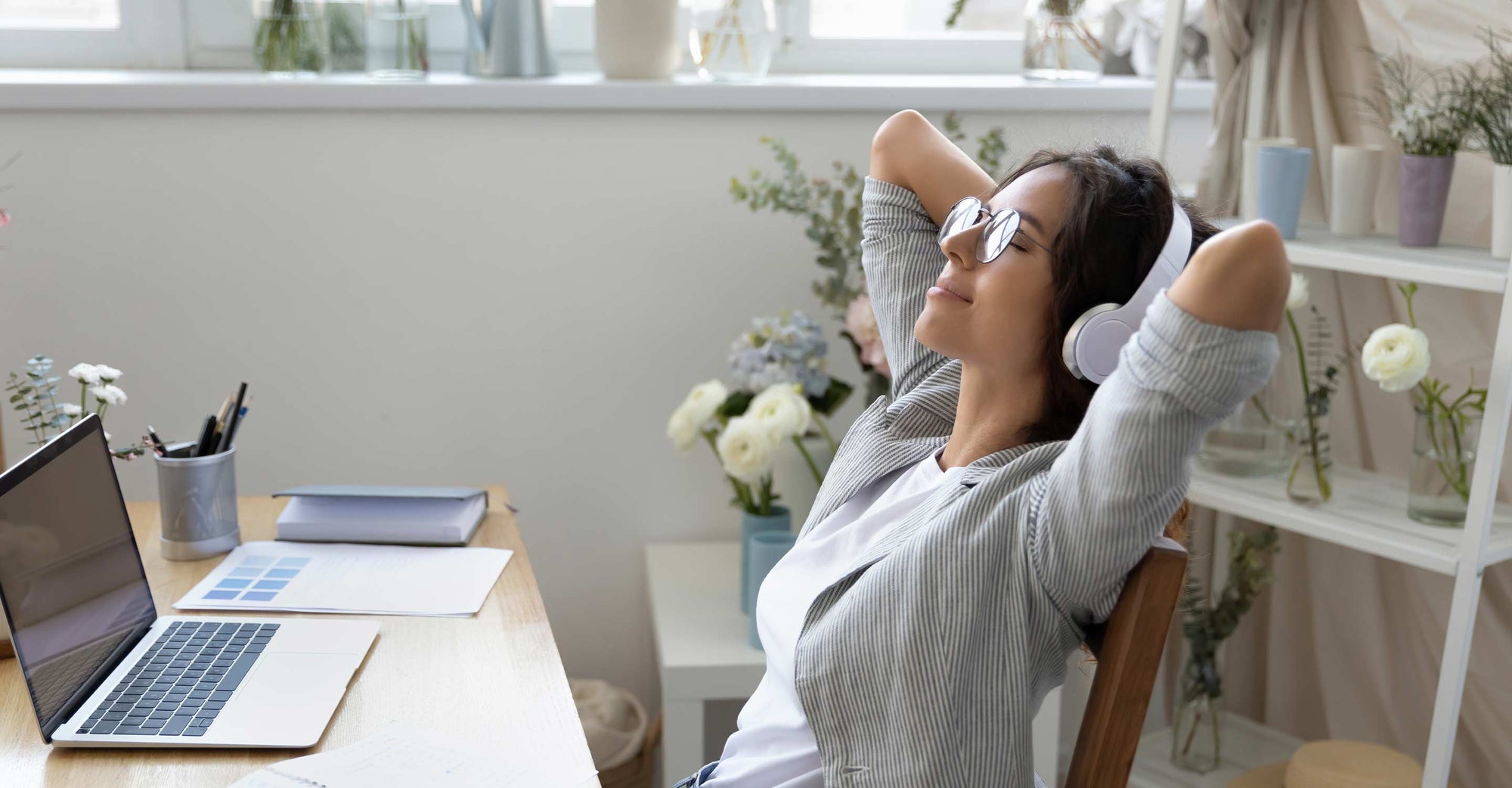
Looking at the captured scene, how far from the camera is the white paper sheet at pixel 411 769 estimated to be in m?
1.00

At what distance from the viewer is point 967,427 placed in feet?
3.72

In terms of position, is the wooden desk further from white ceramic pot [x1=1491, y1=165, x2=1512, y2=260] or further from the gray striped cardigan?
white ceramic pot [x1=1491, y1=165, x2=1512, y2=260]

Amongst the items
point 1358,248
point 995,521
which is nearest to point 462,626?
point 995,521

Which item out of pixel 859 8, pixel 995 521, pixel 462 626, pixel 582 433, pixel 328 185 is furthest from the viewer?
pixel 859 8

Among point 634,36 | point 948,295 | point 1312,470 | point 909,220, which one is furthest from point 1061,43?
point 948,295

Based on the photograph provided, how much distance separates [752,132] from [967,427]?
1.06 metres

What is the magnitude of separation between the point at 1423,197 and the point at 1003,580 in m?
1.07

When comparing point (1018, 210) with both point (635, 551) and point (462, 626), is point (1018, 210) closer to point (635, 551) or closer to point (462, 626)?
point (462, 626)

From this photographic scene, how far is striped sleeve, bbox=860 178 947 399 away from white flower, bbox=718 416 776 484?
49cm

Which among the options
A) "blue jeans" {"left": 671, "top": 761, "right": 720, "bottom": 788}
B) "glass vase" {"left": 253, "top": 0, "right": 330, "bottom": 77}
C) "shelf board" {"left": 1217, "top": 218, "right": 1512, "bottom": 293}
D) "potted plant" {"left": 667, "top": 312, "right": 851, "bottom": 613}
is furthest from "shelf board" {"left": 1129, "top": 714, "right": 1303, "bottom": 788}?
"glass vase" {"left": 253, "top": 0, "right": 330, "bottom": 77}

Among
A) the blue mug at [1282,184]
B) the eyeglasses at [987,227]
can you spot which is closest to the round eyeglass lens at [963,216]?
the eyeglasses at [987,227]

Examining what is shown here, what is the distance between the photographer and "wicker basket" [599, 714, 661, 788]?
2.00 meters

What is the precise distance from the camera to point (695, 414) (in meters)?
1.89

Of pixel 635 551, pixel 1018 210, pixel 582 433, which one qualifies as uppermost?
pixel 1018 210
